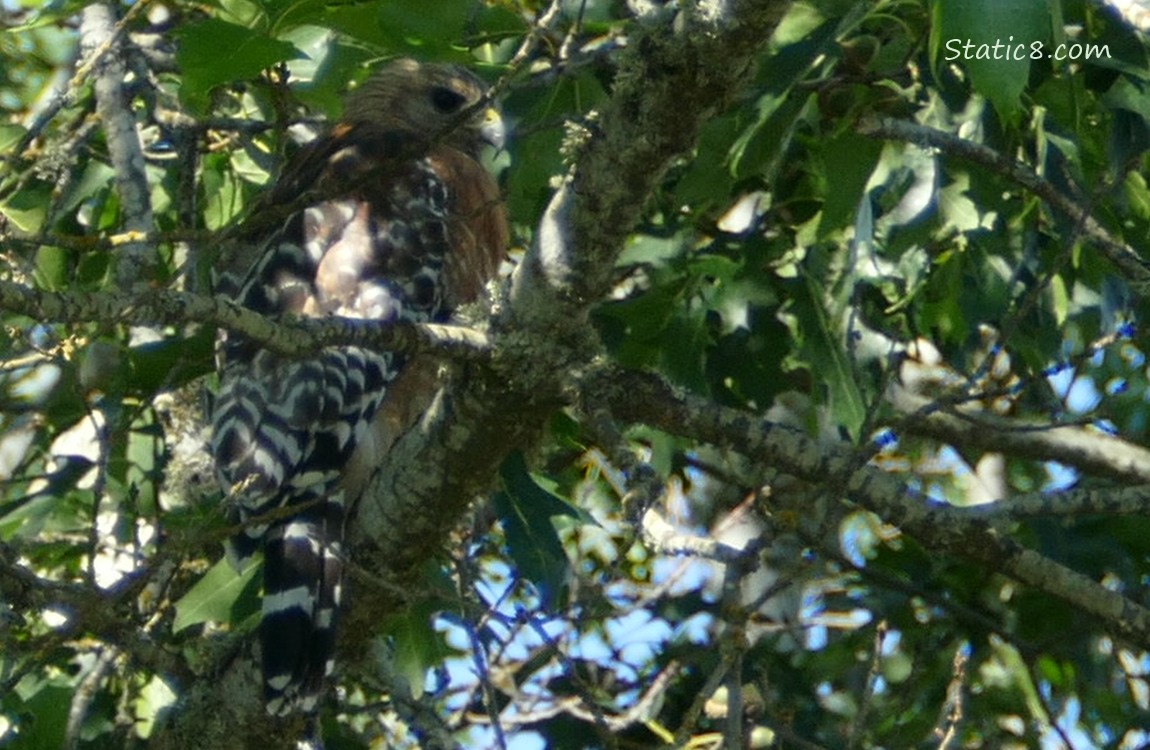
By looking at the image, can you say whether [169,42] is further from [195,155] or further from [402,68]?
[402,68]

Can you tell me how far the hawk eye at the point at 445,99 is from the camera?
5.54 m

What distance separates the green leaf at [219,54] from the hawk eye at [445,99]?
112 inches

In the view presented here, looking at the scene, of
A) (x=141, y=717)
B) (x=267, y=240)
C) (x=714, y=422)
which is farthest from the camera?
(x=267, y=240)

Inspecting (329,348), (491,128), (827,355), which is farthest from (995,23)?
(491,128)

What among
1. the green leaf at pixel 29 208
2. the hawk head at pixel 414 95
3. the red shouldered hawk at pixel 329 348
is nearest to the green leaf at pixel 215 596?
the red shouldered hawk at pixel 329 348

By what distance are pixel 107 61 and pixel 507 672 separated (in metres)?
1.86

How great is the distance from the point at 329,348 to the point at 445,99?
2.53m

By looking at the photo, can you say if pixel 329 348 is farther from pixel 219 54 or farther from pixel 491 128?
pixel 491 128

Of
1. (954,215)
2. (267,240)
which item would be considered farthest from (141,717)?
(954,215)

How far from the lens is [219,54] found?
106 inches

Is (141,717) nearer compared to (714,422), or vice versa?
(714,422)

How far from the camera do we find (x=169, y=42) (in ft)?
14.4

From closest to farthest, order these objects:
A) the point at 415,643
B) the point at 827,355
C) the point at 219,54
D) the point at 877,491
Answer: the point at 219,54 < the point at 877,491 < the point at 415,643 < the point at 827,355

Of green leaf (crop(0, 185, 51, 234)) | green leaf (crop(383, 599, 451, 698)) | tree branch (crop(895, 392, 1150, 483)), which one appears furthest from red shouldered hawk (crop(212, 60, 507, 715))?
tree branch (crop(895, 392, 1150, 483))
